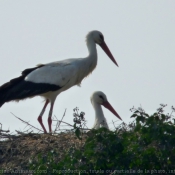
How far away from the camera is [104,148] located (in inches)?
276

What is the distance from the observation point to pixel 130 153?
6.82 metres

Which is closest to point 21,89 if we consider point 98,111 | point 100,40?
point 98,111

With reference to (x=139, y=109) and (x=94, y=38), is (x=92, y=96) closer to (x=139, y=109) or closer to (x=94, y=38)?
(x=94, y=38)

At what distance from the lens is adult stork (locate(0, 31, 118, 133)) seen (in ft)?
35.6

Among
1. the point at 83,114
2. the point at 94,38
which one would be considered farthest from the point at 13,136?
the point at 94,38

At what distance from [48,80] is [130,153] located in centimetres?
448

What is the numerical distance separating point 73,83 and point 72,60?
41cm

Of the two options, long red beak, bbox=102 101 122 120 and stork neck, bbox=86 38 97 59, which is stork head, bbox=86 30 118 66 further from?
long red beak, bbox=102 101 122 120

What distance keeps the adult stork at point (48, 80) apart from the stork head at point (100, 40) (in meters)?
0.49

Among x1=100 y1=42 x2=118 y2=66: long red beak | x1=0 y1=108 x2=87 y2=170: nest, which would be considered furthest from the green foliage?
x1=100 y1=42 x2=118 y2=66: long red beak

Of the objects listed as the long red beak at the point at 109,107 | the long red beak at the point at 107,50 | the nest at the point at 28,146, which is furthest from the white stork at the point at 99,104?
the nest at the point at 28,146

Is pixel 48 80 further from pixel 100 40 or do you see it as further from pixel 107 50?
pixel 107 50

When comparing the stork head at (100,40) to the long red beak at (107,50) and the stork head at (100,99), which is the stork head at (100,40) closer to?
the long red beak at (107,50)

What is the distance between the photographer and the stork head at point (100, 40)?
11.9 metres
